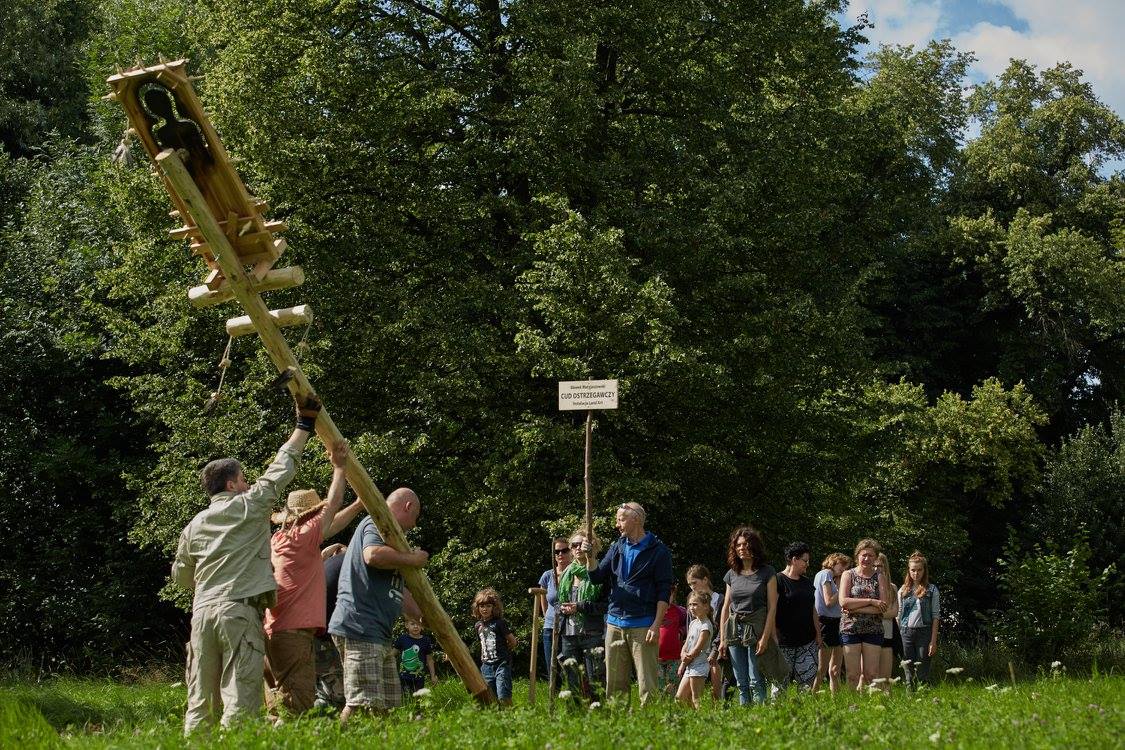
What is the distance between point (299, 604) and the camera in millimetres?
8234

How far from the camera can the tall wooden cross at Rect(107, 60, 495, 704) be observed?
7301 millimetres

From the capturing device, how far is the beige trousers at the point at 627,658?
Answer: 9797 millimetres

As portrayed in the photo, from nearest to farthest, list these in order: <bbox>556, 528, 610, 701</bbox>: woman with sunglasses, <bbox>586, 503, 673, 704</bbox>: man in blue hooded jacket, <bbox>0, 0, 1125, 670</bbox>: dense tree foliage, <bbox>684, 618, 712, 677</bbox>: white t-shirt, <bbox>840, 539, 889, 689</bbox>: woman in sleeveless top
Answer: <bbox>586, 503, 673, 704</bbox>: man in blue hooded jacket → <bbox>556, 528, 610, 701</bbox>: woman with sunglasses → <bbox>684, 618, 712, 677</bbox>: white t-shirt → <bbox>840, 539, 889, 689</bbox>: woman in sleeveless top → <bbox>0, 0, 1125, 670</bbox>: dense tree foliage

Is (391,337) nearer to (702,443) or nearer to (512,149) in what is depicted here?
(512,149)

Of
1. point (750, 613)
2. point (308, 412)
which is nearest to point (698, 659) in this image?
point (750, 613)

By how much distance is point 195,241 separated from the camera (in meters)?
7.83

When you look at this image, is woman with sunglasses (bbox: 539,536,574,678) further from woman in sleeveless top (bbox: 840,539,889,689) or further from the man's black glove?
the man's black glove

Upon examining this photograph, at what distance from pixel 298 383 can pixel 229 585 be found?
1260 millimetres

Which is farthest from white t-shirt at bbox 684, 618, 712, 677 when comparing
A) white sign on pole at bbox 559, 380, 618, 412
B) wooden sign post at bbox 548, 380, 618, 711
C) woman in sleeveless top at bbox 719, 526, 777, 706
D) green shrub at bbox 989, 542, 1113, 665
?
green shrub at bbox 989, 542, 1113, 665

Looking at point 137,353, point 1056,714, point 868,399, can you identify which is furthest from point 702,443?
point 1056,714

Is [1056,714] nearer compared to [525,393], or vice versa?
[1056,714]

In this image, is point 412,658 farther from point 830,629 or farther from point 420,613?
point 830,629

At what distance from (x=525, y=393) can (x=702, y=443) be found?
2.50 metres

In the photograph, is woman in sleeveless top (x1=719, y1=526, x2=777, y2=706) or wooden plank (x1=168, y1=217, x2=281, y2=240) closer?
wooden plank (x1=168, y1=217, x2=281, y2=240)
